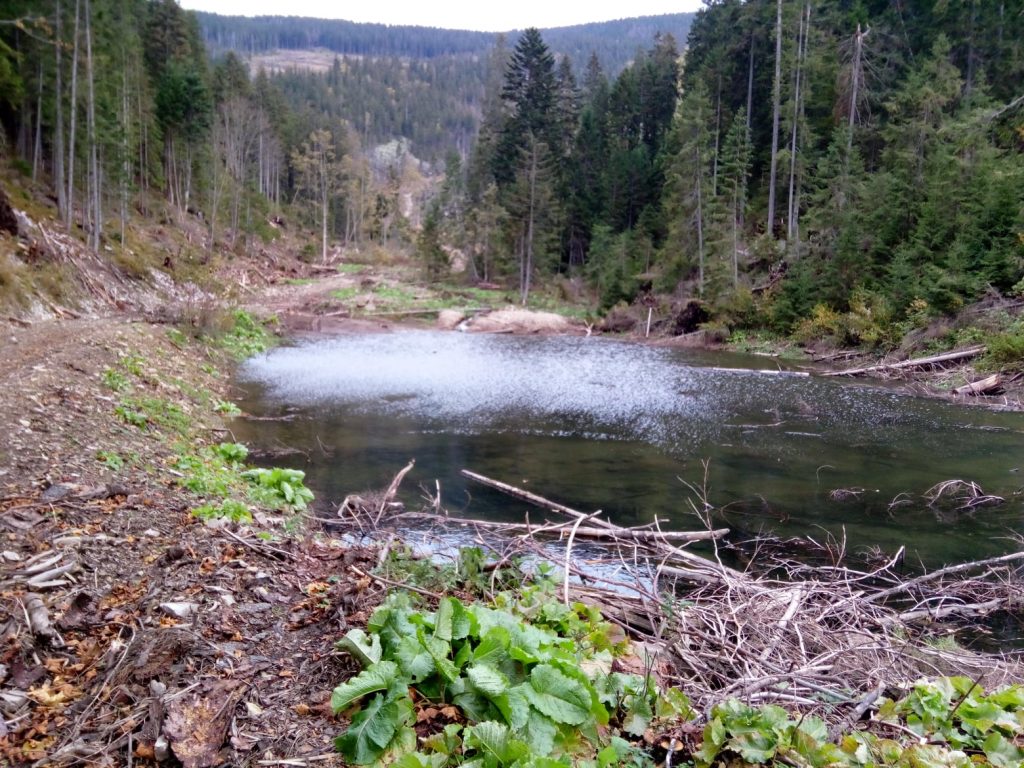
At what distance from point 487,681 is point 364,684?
53cm

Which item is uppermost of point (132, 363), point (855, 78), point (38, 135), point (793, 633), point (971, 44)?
point (971, 44)

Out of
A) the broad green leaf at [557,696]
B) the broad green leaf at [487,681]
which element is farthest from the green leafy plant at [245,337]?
the broad green leaf at [557,696]

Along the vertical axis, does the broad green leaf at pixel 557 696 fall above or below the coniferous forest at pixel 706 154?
below

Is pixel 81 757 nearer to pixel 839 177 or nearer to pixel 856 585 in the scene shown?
pixel 856 585

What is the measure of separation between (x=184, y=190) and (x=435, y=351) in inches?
1275

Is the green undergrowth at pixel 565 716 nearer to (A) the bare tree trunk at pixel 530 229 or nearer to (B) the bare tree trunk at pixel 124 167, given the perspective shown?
(B) the bare tree trunk at pixel 124 167

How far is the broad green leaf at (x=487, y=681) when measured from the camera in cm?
280

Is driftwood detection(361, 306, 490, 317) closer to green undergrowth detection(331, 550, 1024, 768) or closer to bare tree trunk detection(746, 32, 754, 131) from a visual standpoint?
bare tree trunk detection(746, 32, 754, 131)

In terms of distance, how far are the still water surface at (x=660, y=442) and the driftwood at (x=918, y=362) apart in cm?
139

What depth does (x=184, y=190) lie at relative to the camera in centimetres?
4744

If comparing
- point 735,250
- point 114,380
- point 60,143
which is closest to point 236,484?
point 114,380

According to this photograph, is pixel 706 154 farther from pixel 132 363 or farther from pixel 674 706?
pixel 674 706

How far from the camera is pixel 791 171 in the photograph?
33594mm

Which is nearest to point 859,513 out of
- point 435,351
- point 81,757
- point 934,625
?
point 934,625
